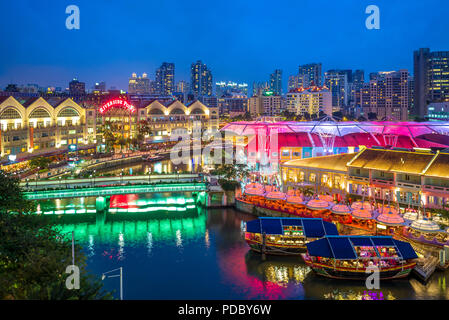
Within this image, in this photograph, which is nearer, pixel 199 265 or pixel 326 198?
pixel 199 265

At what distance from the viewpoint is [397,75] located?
13362 cm

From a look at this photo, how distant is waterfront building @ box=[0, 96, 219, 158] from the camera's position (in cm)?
5228

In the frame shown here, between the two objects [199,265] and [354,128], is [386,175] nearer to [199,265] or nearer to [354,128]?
[199,265]

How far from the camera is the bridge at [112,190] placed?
30844 millimetres

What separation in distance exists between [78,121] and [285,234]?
2113 inches

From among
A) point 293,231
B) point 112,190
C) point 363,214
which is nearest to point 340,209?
point 363,214

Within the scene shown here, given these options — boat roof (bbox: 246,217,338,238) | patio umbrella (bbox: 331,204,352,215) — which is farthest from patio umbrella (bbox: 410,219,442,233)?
patio umbrella (bbox: 331,204,352,215)

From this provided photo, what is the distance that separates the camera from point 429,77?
124m

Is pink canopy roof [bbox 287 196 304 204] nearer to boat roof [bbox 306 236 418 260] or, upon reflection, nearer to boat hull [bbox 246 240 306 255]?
boat hull [bbox 246 240 306 255]

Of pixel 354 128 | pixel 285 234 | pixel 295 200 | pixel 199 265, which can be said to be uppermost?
pixel 354 128

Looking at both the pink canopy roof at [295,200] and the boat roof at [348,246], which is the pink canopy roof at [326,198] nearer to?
the pink canopy roof at [295,200]

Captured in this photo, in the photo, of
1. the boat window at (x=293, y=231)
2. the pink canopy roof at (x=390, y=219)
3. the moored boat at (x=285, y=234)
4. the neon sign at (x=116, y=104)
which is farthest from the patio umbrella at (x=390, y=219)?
the neon sign at (x=116, y=104)

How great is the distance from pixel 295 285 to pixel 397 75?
132 metres

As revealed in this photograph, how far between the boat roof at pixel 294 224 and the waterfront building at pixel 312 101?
363 feet
